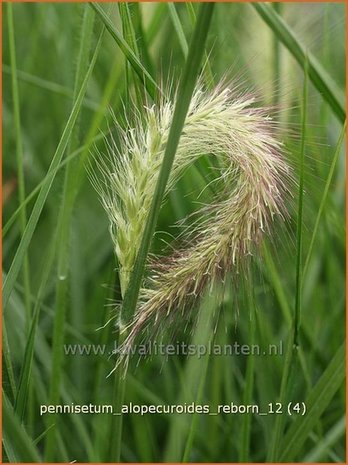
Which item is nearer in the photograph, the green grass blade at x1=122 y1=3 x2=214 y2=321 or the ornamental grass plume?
the green grass blade at x1=122 y1=3 x2=214 y2=321

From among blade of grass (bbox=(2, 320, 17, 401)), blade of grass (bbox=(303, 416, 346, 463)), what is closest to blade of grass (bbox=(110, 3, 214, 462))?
blade of grass (bbox=(2, 320, 17, 401))

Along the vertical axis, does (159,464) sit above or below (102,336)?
below

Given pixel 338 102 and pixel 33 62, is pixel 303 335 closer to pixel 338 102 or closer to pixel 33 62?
pixel 338 102

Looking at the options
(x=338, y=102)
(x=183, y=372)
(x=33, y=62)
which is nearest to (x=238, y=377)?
(x=183, y=372)

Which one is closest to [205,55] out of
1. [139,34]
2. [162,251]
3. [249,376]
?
[139,34]

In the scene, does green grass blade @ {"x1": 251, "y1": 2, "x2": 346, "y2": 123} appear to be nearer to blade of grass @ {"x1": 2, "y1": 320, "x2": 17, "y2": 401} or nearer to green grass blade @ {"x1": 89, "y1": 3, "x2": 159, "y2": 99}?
green grass blade @ {"x1": 89, "y1": 3, "x2": 159, "y2": 99}

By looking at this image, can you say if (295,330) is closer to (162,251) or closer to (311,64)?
(162,251)

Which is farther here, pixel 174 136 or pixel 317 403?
pixel 317 403
